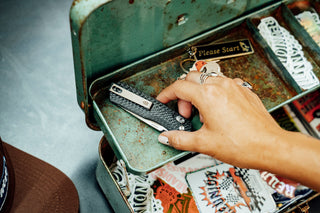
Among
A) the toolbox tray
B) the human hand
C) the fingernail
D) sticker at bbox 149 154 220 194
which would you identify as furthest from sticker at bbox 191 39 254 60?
sticker at bbox 149 154 220 194

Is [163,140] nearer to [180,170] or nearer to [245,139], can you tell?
[245,139]

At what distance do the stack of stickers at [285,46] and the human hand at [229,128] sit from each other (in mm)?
449

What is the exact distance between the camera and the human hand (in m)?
1.06

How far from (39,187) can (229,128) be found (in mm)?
857

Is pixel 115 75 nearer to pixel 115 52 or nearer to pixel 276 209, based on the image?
pixel 115 52

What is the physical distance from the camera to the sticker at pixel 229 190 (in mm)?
1614

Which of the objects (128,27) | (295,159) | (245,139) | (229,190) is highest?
(128,27)

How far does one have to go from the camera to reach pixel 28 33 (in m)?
1.78

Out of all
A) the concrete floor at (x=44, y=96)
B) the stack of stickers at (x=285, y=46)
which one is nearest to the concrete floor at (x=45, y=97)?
the concrete floor at (x=44, y=96)

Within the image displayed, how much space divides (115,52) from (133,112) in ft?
0.79

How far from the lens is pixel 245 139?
1060mm

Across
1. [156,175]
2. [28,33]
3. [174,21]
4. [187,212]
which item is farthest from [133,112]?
[28,33]

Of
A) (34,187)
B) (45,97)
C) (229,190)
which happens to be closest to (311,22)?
(229,190)

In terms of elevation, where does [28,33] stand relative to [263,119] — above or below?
above
